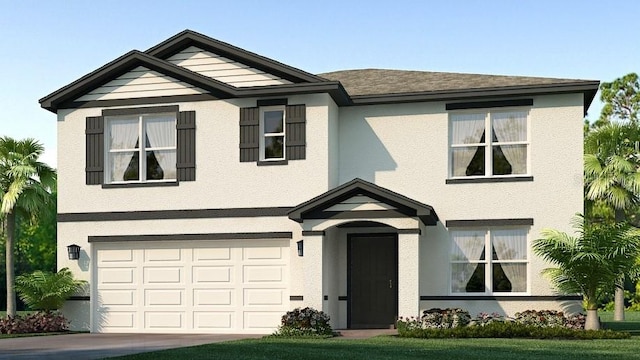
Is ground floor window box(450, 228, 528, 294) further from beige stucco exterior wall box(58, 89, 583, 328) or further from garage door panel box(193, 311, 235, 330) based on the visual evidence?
garage door panel box(193, 311, 235, 330)

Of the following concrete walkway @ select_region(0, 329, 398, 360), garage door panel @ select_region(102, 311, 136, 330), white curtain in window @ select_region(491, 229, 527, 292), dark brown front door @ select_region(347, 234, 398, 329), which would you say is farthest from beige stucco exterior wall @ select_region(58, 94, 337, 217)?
white curtain in window @ select_region(491, 229, 527, 292)

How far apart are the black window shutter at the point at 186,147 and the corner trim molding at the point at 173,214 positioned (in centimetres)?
94

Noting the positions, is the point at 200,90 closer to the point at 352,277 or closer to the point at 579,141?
the point at 352,277

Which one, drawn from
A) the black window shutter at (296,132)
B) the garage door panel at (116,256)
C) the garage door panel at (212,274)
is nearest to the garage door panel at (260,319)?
the garage door panel at (212,274)

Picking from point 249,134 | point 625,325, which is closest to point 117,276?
point 249,134

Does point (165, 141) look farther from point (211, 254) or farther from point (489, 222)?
point (489, 222)

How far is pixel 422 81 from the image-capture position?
24.2m

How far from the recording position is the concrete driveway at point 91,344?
16.1 metres

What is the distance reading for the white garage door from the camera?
74.2 feet

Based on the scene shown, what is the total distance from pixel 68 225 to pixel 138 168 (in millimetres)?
2532

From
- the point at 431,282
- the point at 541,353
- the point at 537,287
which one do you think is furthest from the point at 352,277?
the point at 541,353

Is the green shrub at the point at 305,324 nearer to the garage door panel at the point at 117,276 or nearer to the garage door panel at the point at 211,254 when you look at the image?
the garage door panel at the point at 211,254

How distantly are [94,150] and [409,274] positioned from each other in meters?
9.26

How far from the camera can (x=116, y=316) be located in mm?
23531
